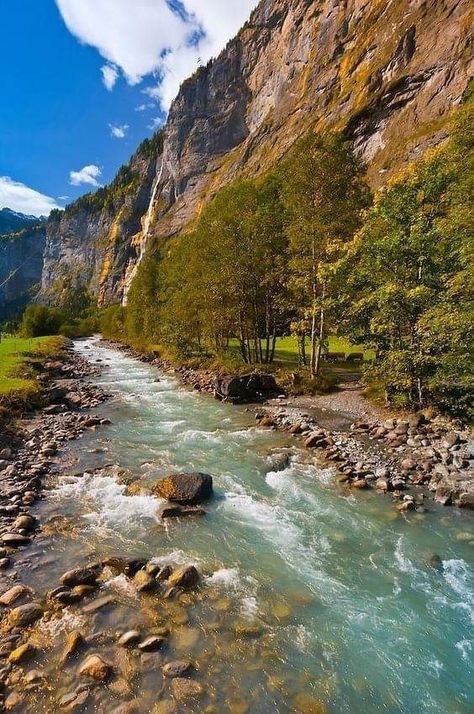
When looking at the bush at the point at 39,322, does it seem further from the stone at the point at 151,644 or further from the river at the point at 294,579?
the stone at the point at 151,644

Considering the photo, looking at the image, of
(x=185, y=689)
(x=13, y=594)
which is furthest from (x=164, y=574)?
(x=13, y=594)

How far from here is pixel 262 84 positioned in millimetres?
187375

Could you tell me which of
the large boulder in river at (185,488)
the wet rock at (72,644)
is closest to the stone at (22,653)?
the wet rock at (72,644)

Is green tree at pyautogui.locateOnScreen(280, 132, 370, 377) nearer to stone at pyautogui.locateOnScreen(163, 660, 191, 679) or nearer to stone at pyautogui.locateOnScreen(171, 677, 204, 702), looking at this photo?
stone at pyautogui.locateOnScreen(163, 660, 191, 679)

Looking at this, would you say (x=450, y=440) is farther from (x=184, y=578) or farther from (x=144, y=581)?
A: (x=144, y=581)

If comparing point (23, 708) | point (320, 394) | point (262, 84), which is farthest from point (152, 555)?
point (262, 84)

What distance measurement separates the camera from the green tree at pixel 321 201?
27.1 m

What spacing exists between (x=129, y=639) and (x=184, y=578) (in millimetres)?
1959

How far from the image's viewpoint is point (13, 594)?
875 cm

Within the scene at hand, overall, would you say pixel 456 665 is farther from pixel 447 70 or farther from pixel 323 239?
pixel 447 70

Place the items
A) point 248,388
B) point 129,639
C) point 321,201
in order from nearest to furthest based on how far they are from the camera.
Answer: point 129,639
point 321,201
point 248,388

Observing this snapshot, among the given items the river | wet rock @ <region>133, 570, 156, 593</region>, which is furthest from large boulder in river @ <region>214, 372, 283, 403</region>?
wet rock @ <region>133, 570, 156, 593</region>

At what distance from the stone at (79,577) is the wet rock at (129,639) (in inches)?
80.4

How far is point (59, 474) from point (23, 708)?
10.4 metres
